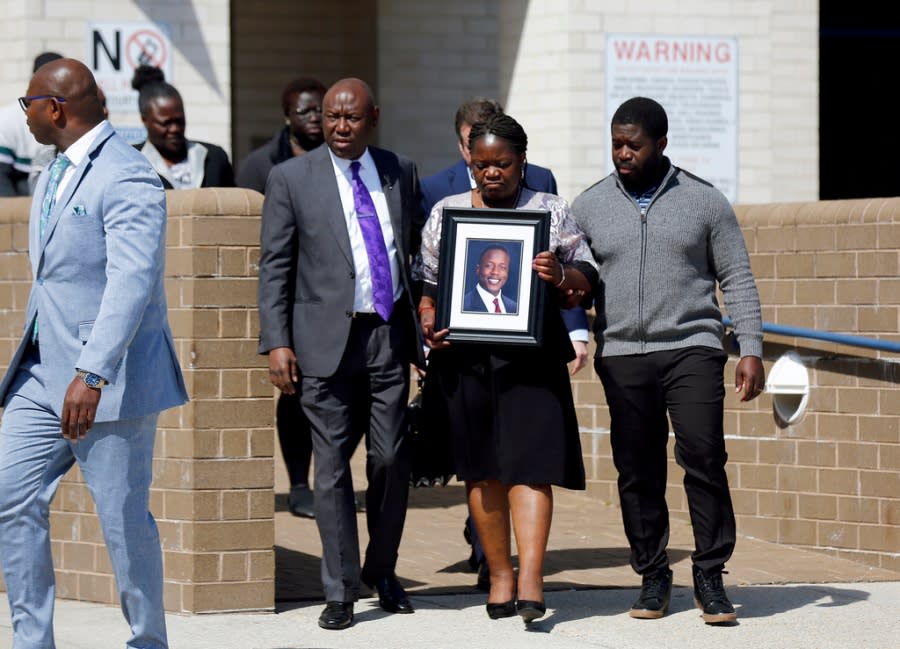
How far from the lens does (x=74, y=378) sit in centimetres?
529

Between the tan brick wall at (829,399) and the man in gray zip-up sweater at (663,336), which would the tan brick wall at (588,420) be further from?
the man in gray zip-up sweater at (663,336)

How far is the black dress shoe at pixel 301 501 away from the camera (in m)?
9.14

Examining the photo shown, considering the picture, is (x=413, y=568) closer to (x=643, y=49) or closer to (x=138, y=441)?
(x=138, y=441)

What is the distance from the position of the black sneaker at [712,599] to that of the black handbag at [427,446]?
1035 mm

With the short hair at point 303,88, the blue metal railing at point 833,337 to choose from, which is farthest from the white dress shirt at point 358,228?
the blue metal railing at point 833,337

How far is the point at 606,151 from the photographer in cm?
1384

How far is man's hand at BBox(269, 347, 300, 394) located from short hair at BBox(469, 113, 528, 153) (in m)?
1.04

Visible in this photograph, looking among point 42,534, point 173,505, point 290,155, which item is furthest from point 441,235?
point 290,155

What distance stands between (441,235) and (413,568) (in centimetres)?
195

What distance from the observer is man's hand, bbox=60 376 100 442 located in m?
5.20

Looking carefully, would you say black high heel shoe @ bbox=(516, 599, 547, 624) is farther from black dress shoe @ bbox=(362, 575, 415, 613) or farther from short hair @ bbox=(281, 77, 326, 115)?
short hair @ bbox=(281, 77, 326, 115)

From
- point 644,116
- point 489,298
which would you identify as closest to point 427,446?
point 489,298

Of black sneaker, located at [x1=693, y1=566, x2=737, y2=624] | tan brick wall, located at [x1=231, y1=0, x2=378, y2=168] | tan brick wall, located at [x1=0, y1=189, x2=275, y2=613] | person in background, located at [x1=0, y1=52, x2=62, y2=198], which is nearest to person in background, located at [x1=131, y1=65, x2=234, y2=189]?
person in background, located at [x1=0, y1=52, x2=62, y2=198]

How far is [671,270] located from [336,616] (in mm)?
1798
